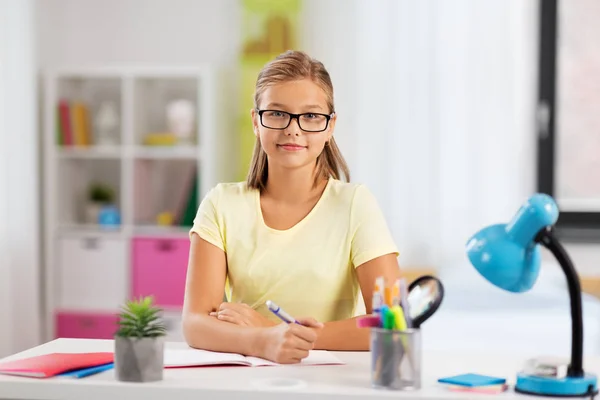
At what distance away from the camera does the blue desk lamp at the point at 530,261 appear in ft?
4.13

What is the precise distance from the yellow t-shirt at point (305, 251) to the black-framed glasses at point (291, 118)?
18 centimetres

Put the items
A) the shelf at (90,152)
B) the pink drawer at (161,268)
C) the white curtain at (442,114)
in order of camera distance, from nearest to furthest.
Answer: the white curtain at (442,114)
the pink drawer at (161,268)
the shelf at (90,152)

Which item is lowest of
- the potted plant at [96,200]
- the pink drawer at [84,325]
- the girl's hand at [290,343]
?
the pink drawer at [84,325]

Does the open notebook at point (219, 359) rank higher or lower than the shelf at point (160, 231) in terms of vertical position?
lower

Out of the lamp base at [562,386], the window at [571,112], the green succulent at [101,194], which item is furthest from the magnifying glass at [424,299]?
the green succulent at [101,194]

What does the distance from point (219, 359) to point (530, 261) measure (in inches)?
21.0

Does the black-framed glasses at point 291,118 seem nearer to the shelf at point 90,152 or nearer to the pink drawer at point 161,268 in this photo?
the pink drawer at point 161,268

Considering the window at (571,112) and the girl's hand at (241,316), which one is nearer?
the girl's hand at (241,316)

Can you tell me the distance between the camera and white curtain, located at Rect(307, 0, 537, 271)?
3.91 meters

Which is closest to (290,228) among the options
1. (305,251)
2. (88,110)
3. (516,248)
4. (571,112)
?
(305,251)

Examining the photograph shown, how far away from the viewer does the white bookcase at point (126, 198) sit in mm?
4078

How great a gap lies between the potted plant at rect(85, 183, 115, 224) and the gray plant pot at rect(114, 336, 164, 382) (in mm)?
3000

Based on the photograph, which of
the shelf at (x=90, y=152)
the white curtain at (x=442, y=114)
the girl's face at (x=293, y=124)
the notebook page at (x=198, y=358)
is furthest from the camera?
the shelf at (x=90, y=152)

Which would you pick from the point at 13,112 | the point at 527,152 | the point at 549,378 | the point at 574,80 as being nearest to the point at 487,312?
the point at 527,152
